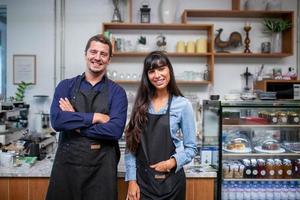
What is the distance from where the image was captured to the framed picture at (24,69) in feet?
12.6

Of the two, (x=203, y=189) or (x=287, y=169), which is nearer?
(x=203, y=189)

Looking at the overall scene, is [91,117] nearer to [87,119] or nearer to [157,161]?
[87,119]

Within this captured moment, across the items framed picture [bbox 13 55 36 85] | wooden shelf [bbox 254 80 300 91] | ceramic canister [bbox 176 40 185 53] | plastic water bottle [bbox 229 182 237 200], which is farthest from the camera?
framed picture [bbox 13 55 36 85]

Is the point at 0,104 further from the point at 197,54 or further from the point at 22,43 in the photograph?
the point at 197,54

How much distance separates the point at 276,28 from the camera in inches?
146

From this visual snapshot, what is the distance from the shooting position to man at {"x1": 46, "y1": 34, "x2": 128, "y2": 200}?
1.72 m

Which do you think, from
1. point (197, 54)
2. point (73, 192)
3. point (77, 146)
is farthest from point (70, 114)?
point (197, 54)

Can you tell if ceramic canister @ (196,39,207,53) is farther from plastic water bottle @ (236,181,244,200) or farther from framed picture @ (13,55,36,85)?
framed picture @ (13,55,36,85)

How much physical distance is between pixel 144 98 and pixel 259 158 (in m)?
1.50

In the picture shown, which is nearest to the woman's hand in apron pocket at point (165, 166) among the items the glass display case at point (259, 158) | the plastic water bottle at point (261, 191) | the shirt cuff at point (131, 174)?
the shirt cuff at point (131, 174)

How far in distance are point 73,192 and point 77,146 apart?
0.28 metres

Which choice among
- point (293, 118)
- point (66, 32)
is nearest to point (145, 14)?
point (66, 32)

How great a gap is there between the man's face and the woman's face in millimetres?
307

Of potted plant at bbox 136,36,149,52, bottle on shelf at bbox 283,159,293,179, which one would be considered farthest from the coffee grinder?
bottle on shelf at bbox 283,159,293,179
